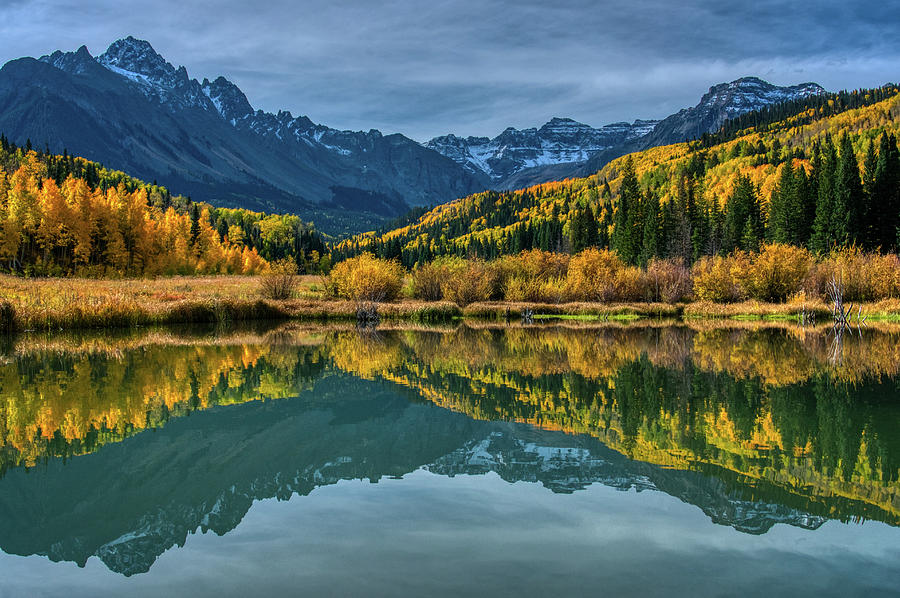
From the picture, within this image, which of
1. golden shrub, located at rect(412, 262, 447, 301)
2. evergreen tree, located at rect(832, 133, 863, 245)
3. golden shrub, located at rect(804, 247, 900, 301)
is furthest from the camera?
evergreen tree, located at rect(832, 133, 863, 245)

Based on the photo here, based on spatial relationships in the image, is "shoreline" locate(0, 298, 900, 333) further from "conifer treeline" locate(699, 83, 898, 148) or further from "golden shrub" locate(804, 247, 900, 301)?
"conifer treeline" locate(699, 83, 898, 148)

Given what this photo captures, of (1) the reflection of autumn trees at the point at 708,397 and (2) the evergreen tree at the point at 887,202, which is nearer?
(1) the reflection of autumn trees at the point at 708,397

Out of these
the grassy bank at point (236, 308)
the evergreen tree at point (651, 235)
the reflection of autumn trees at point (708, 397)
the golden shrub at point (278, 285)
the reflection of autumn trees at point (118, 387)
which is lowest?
the reflection of autumn trees at point (708, 397)

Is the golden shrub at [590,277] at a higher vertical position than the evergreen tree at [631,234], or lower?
lower

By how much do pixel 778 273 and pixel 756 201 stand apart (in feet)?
103

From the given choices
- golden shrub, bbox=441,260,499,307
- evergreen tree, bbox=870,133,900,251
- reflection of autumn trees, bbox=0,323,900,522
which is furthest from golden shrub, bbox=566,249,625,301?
reflection of autumn trees, bbox=0,323,900,522

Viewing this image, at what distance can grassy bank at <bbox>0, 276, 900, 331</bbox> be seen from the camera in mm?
35188

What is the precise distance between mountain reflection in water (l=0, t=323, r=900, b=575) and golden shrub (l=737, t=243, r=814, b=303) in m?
32.1

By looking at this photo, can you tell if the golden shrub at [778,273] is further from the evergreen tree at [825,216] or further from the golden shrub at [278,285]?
the golden shrub at [278,285]

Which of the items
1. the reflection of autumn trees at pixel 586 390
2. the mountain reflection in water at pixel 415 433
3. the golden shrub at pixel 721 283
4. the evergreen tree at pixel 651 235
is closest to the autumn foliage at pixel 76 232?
the reflection of autumn trees at pixel 586 390

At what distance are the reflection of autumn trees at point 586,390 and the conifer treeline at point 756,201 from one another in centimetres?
3961

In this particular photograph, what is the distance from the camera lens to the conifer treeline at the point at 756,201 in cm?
6347

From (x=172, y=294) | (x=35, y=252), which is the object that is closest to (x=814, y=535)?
(x=172, y=294)

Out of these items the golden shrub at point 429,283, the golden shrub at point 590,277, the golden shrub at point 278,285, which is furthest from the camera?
the golden shrub at point 590,277
